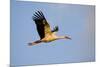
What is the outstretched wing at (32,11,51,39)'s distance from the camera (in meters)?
2.16

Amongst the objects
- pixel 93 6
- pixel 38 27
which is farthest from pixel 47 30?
pixel 93 6

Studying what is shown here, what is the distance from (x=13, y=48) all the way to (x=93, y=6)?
1168mm

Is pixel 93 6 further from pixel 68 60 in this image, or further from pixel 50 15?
pixel 68 60

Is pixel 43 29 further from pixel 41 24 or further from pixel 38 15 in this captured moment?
pixel 38 15

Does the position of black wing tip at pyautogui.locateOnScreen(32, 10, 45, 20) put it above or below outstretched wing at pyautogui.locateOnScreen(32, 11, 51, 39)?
above

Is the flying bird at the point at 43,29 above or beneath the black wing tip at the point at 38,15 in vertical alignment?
beneath

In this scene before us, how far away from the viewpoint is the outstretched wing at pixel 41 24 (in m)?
2.16

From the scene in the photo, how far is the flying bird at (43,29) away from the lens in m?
2.16

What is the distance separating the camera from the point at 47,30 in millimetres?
2201

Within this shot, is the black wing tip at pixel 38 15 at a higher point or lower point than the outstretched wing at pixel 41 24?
higher

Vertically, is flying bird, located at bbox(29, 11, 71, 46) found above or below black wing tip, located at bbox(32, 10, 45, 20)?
below

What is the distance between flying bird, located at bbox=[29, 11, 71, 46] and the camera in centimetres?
216

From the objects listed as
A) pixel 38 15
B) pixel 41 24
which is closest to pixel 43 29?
pixel 41 24

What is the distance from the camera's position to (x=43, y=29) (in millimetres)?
2191
